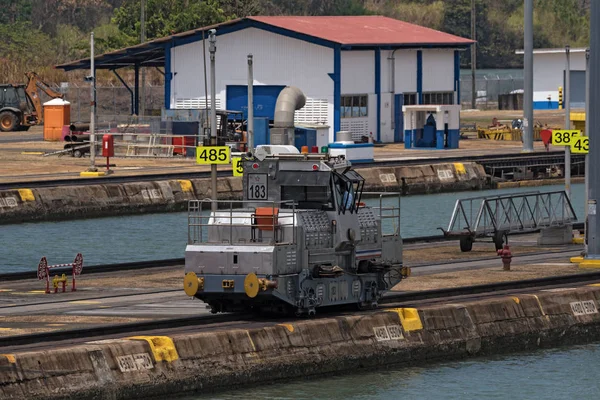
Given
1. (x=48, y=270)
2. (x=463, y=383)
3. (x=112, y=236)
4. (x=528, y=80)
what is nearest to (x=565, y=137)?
(x=48, y=270)

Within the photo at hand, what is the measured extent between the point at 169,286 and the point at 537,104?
92.3 meters

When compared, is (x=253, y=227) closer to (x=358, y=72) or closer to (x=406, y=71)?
(x=358, y=72)

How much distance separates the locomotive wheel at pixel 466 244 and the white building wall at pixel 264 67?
37337mm

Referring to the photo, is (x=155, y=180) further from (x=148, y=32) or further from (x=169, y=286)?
(x=148, y=32)

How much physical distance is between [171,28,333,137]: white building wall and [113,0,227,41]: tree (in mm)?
21851

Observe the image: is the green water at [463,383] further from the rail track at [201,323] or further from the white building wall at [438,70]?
the white building wall at [438,70]

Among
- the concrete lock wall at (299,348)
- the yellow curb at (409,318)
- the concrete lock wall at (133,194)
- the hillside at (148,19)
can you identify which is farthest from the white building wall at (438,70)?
the yellow curb at (409,318)

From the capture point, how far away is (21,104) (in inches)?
3708

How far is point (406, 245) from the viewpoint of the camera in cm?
4597

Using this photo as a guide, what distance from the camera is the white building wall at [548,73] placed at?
11975 centimetres

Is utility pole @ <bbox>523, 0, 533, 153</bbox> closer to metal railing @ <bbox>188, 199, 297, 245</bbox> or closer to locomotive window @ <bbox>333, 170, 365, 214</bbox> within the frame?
locomotive window @ <bbox>333, 170, 365, 214</bbox>

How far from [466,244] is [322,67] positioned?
38610mm

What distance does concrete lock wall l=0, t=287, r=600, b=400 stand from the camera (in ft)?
76.1

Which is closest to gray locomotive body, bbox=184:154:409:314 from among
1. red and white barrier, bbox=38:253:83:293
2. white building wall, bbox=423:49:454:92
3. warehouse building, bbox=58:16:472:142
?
red and white barrier, bbox=38:253:83:293
